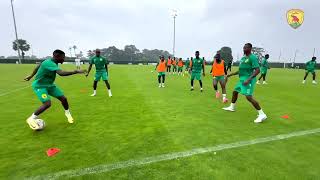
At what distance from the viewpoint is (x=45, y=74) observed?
6.55m

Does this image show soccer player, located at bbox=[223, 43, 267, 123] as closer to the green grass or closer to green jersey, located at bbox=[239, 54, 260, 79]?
green jersey, located at bbox=[239, 54, 260, 79]

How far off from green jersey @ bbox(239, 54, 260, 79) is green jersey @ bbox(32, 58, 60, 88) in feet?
17.0

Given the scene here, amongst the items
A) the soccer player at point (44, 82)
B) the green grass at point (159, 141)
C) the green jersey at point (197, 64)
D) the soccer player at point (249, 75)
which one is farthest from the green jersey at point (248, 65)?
the green jersey at point (197, 64)

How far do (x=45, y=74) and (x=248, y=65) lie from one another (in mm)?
5596

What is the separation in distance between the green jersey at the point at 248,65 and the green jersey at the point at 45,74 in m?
5.18

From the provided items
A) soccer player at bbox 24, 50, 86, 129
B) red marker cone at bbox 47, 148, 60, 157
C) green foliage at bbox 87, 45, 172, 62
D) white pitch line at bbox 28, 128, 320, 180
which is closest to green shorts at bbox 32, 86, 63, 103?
soccer player at bbox 24, 50, 86, 129

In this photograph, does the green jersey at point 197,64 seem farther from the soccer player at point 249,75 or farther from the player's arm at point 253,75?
the player's arm at point 253,75

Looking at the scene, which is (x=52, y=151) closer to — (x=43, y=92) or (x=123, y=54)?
(x=43, y=92)

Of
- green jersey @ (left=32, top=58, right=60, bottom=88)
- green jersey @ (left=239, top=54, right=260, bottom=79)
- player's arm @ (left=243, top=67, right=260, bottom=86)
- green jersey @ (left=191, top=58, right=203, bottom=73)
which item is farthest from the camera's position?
green jersey @ (left=191, top=58, right=203, bottom=73)

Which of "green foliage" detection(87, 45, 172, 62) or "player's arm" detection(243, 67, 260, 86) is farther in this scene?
"green foliage" detection(87, 45, 172, 62)

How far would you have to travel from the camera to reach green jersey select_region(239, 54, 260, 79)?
7.60m

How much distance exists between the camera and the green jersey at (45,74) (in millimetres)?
6348

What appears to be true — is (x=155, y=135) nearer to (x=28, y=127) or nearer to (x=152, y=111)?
(x=152, y=111)

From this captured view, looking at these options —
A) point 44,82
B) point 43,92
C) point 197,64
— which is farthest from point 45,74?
point 197,64
